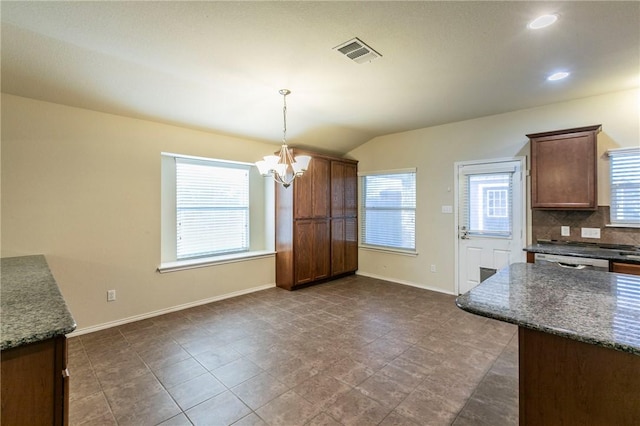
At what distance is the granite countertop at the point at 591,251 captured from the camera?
2805mm

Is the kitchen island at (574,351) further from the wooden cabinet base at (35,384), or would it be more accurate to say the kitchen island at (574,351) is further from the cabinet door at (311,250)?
the cabinet door at (311,250)

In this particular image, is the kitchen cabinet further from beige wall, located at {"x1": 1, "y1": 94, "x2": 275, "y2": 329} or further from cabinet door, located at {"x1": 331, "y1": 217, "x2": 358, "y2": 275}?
beige wall, located at {"x1": 1, "y1": 94, "x2": 275, "y2": 329}

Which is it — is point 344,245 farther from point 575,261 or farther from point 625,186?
point 625,186

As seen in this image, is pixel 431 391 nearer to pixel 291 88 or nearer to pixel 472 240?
pixel 472 240

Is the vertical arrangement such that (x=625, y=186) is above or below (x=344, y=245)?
above

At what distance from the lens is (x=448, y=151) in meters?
4.67

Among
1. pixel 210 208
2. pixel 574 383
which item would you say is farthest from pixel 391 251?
pixel 574 383

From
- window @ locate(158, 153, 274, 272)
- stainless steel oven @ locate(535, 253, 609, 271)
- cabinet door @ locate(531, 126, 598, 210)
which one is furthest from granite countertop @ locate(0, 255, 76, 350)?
cabinet door @ locate(531, 126, 598, 210)

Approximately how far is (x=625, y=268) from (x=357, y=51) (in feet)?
10.5

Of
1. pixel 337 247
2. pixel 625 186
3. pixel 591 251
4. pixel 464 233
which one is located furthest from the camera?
pixel 337 247

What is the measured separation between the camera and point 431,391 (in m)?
2.22

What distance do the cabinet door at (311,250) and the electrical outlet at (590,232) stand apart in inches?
140

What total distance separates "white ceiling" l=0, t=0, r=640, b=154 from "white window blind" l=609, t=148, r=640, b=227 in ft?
2.62

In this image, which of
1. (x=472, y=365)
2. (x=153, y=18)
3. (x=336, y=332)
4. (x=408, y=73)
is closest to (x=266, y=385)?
(x=336, y=332)
